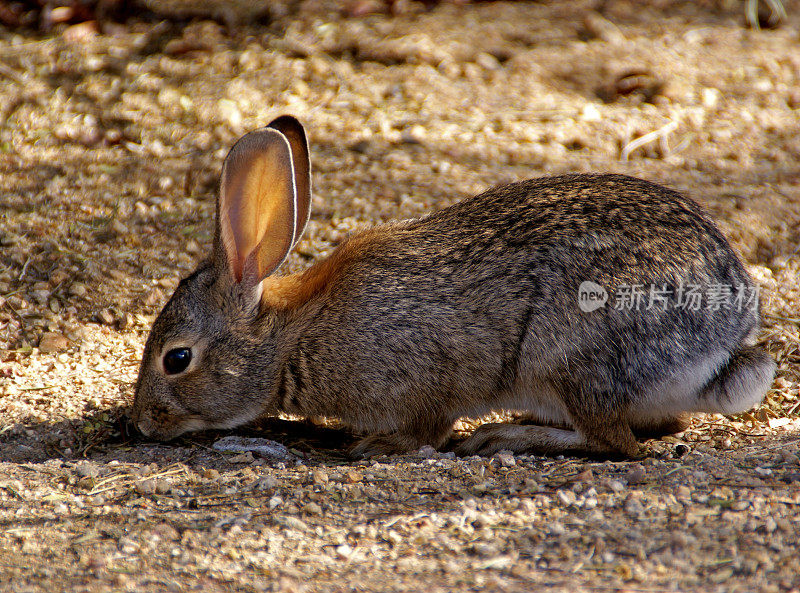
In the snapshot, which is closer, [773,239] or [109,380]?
[109,380]

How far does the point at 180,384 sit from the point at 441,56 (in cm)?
446

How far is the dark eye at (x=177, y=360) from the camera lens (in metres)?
4.79

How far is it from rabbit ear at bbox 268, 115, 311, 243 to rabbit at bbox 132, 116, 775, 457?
0.04ft

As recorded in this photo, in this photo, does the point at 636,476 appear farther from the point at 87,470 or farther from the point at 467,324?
the point at 87,470

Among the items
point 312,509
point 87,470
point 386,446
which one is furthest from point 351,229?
point 312,509

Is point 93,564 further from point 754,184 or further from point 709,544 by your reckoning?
point 754,184

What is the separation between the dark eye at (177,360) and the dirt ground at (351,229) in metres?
0.44

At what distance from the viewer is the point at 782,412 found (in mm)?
5121

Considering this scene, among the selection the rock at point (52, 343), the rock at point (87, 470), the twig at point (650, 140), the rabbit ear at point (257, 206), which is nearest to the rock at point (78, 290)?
the rock at point (52, 343)

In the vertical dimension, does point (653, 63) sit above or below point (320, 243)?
above

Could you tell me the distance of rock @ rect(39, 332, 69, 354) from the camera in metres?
5.48

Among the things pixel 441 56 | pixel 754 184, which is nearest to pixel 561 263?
pixel 754 184

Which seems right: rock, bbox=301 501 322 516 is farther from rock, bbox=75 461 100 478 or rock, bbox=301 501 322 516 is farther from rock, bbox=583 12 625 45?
rock, bbox=583 12 625 45

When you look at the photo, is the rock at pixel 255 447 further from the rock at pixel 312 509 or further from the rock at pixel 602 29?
the rock at pixel 602 29
